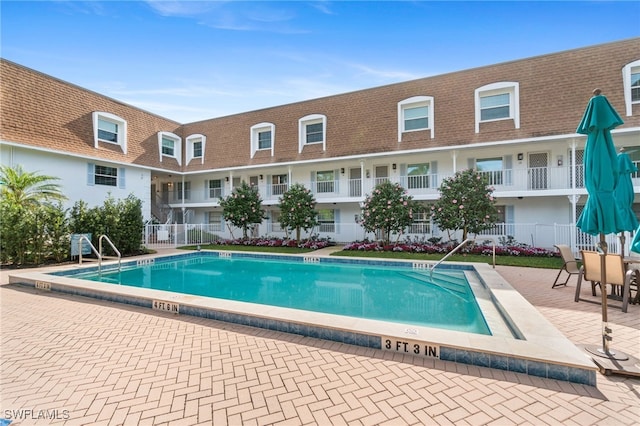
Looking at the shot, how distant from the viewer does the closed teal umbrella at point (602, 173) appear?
3.68 metres

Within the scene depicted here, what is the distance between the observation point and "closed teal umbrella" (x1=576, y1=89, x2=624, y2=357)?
3684mm

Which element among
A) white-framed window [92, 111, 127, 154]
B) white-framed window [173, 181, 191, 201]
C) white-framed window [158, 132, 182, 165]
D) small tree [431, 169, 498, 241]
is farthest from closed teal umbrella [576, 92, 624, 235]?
white-framed window [173, 181, 191, 201]

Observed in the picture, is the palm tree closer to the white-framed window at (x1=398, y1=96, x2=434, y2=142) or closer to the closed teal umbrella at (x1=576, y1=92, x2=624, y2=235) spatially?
the closed teal umbrella at (x1=576, y1=92, x2=624, y2=235)

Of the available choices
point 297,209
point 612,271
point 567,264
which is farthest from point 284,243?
point 612,271

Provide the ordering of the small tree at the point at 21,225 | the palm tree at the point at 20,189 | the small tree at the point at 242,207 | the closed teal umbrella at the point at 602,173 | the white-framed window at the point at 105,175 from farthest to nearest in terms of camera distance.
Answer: the small tree at the point at 242,207 → the white-framed window at the point at 105,175 → the palm tree at the point at 20,189 → the small tree at the point at 21,225 → the closed teal umbrella at the point at 602,173

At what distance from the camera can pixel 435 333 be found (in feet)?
13.5

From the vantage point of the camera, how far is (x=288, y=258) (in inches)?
530

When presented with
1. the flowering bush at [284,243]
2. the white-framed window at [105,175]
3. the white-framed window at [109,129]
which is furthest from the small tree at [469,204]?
the white-framed window at [109,129]

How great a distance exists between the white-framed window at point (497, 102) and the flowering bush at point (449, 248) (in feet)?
19.8

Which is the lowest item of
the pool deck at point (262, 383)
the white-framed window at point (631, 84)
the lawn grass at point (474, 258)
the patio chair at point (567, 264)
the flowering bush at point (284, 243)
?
the pool deck at point (262, 383)

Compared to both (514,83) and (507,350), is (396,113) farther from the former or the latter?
(507,350)

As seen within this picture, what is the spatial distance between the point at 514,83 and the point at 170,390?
18122mm

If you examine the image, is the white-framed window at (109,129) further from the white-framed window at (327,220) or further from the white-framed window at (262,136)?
the white-framed window at (327,220)

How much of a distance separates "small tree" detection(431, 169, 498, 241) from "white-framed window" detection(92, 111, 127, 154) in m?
19.5
